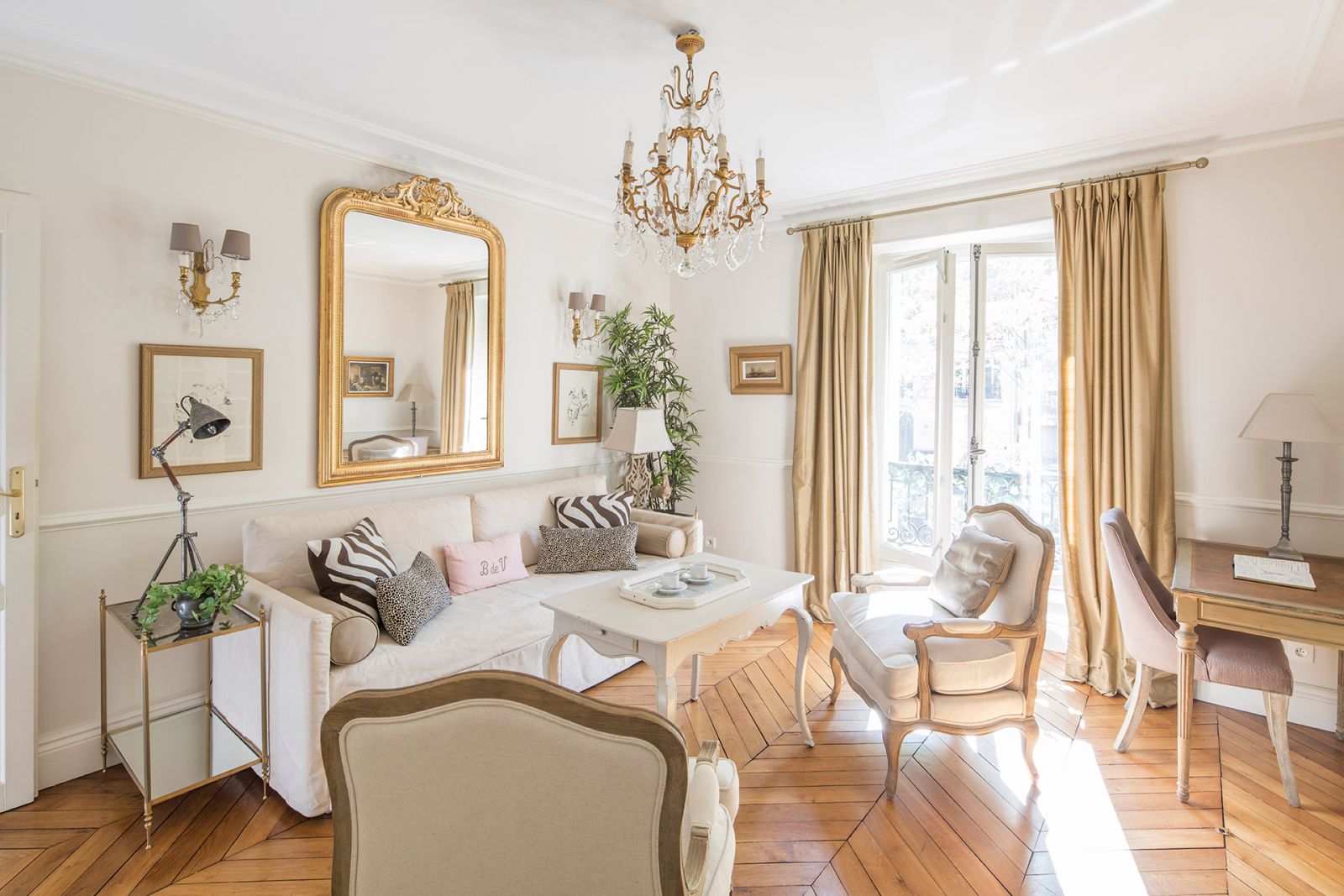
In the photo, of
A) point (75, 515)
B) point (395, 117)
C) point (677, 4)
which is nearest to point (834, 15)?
point (677, 4)

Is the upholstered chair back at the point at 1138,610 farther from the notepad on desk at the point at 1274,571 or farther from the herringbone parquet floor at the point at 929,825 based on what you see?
the herringbone parquet floor at the point at 929,825

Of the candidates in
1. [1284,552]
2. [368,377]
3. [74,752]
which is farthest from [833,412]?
[74,752]

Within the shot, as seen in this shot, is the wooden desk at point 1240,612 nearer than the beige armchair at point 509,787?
No

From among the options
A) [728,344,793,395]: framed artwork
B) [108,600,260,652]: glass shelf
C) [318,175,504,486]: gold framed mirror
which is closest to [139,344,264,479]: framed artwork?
[318,175,504,486]: gold framed mirror

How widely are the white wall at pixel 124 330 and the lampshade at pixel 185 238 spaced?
16 centimetres

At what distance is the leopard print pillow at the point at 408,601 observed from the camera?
268 centimetres

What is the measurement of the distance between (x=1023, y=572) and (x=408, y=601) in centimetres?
240

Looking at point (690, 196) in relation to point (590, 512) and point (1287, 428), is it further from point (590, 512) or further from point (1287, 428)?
point (1287, 428)

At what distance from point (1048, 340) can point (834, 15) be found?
2458 millimetres

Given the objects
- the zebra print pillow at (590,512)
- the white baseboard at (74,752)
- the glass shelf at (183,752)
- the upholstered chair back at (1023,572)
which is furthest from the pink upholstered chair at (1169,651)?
the white baseboard at (74,752)

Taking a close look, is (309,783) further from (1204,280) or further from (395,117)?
(1204,280)

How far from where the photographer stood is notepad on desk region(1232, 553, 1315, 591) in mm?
2555

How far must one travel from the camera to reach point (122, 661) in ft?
8.86

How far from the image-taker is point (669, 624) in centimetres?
241
